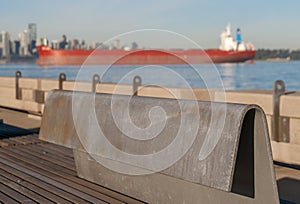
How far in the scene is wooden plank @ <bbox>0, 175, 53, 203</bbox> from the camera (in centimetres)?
378

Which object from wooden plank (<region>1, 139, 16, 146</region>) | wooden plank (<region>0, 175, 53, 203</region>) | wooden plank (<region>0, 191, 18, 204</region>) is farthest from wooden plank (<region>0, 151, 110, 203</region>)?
wooden plank (<region>1, 139, 16, 146</region>)

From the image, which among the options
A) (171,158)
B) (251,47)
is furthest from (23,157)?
(251,47)

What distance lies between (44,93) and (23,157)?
7962 mm

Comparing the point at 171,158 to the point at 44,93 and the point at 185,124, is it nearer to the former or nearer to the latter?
the point at 185,124

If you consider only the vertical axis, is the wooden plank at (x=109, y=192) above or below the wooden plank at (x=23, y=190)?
above

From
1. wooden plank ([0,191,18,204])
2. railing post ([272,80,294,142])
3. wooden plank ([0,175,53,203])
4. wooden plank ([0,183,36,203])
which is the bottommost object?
wooden plank ([0,191,18,204])

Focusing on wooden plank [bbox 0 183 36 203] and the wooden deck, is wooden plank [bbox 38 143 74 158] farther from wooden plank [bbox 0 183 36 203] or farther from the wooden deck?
wooden plank [bbox 0 183 36 203]

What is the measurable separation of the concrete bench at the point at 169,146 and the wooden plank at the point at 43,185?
1.22 ft

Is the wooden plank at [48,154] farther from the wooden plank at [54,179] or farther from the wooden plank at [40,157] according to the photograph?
the wooden plank at [54,179]

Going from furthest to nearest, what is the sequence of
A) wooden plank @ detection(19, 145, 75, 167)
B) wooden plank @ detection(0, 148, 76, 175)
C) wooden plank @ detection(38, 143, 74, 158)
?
1. wooden plank @ detection(38, 143, 74, 158)
2. wooden plank @ detection(19, 145, 75, 167)
3. wooden plank @ detection(0, 148, 76, 175)

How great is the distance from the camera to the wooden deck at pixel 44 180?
3.81 meters

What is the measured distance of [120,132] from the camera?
373 centimetres

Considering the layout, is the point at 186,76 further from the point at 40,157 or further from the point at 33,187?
the point at 33,187

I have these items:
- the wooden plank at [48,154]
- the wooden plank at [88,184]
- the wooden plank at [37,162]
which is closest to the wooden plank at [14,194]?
the wooden plank at [88,184]
